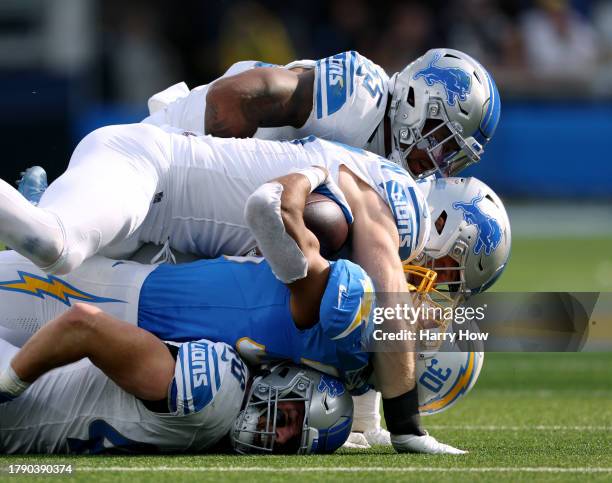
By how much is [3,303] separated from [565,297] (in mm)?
2190

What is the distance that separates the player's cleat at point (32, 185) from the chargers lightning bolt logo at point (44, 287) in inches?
16.3

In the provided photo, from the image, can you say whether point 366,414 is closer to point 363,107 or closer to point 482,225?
point 482,225

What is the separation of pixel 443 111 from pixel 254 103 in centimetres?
83

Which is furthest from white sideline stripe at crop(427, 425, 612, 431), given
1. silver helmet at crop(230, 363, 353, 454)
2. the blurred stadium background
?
the blurred stadium background

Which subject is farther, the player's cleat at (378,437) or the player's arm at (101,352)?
the player's cleat at (378,437)

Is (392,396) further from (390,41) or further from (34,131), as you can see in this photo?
(390,41)

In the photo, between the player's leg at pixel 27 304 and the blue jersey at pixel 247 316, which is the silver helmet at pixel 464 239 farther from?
the player's leg at pixel 27 304

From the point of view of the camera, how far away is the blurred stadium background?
48.7 feet

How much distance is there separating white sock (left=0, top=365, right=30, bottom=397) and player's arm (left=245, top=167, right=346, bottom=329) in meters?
0.92

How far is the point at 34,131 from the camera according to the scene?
47.0 feet

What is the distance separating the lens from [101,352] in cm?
422

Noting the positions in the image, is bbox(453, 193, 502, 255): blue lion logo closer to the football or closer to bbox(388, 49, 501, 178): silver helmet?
bbox(388, 49, 501, 178): silver helmet

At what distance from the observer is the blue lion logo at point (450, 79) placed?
5511 mm

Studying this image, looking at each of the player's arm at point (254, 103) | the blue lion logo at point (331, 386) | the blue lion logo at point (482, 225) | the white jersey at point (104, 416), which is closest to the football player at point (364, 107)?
the player's arm at point (254, 103)
